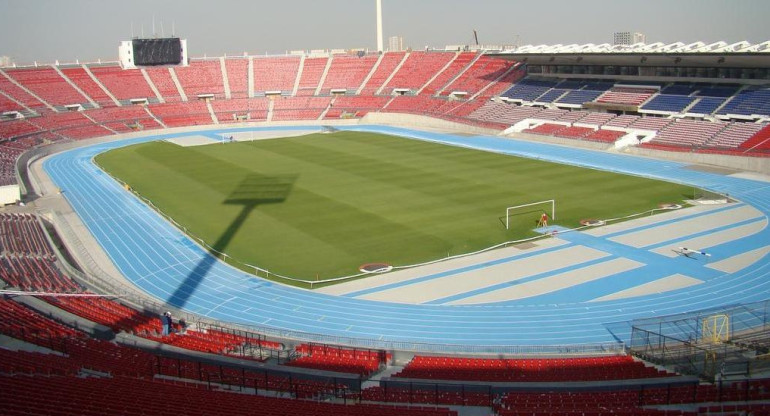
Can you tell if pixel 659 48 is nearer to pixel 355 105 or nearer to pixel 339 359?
pixel 355 105

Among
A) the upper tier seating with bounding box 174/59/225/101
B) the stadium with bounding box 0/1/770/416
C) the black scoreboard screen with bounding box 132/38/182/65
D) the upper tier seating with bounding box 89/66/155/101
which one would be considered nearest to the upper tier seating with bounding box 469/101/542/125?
the stadium with bounding box 0/1/770/416

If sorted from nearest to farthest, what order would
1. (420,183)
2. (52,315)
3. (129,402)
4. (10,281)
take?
(129,402), (52,315), (10,281), (420,183)

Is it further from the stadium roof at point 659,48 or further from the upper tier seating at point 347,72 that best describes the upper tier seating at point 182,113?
the stadium roof at point 659,48

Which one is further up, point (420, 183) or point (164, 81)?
point (164, 81)

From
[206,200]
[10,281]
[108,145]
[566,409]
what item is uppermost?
[108,145]

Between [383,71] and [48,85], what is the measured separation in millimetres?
42869

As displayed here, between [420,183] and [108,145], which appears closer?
[420,183]

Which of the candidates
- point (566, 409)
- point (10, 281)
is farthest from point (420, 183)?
point (566, 409)

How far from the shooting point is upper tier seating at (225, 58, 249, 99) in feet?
296

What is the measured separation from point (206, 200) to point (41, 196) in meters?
11.1

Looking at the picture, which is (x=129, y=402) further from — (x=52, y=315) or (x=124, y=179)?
(x=124, y=179)

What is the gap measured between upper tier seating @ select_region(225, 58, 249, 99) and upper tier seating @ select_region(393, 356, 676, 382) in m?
76.5

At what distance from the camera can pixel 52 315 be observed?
2095 centimetres

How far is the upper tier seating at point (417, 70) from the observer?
89.5m
